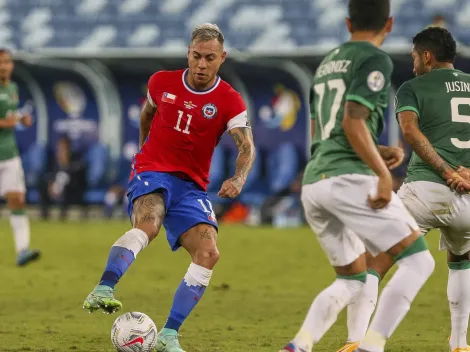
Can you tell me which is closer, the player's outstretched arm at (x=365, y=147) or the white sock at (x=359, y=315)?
the player's outstretched arm at (x=365, y=147)

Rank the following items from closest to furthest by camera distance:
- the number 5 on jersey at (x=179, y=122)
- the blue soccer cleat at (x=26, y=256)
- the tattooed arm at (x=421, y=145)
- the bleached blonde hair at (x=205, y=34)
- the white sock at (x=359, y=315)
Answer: the white sock at (x=359, y=315) → the tattooed arm at (x=421, y=145) → the bleached blonde hair at (x=205, y=34) → the number 5 on jersey at (x=179, y=122) → the blue soccer cleat at (x=26, y=256)

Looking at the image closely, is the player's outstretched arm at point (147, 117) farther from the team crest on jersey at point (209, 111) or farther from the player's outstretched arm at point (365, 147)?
the player's outstretched arm at point (365, 147)

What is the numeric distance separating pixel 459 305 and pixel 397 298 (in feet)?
5.79

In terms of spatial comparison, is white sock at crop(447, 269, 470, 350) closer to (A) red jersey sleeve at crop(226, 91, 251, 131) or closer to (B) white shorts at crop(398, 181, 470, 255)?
(B) white shorts at crop(398, 181, 470, 255)

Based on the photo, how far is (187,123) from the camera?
7949 millimetres

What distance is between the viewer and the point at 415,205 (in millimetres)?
7730

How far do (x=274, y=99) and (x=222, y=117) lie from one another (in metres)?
18.0

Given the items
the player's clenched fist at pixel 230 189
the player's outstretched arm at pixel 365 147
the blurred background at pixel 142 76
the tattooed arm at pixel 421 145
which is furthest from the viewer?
the blurred background at pixel 142 76

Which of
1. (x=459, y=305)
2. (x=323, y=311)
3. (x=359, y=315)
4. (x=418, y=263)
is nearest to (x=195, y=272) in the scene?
(x=359, y=315)

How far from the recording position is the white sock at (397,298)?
611 centimetres

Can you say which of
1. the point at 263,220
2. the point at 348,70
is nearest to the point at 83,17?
the point at 263,220

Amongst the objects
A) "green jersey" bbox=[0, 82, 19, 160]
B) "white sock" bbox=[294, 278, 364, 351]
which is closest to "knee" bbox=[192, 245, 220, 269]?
"white sock" bbox=[294, 278, 364, 351]

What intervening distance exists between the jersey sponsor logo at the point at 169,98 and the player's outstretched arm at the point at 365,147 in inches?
83.8

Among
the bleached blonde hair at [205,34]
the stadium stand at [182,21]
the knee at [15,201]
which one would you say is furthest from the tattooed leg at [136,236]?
the stadium stand at [182,21]
